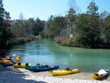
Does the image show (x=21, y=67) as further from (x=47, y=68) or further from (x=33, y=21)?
(x=33, y=21)

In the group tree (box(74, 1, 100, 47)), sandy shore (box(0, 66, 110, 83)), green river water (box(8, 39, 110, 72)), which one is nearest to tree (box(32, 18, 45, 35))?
tree (box(74, 1, 100, 47))

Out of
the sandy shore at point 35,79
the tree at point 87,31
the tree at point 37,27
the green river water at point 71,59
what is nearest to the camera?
the sandy shore at point 35,79

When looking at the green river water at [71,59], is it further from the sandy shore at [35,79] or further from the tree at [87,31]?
the tree at [87,31]

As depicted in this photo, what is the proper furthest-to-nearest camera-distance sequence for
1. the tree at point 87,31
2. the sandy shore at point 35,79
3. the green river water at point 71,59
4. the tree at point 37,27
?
the tree at point 37,27
the tree at point 87,31
the green river water at point 71,59
the sandy shore at point 35,79

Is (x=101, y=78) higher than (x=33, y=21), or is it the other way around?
(x=33, y=21)

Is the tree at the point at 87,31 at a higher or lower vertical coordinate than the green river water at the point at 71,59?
higher

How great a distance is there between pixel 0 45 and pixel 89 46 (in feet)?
73.7

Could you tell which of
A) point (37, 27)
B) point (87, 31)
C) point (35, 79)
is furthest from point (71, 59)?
point (37, 27)

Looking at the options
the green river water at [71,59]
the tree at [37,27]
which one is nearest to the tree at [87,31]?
the green river water at [71,59]

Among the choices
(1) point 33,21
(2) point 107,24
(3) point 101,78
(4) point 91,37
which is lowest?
(3) point 101,78

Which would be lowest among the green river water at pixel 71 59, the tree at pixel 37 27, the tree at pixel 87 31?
the green river water at pixel 71 59

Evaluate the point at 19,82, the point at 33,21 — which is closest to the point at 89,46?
the point at 19,82

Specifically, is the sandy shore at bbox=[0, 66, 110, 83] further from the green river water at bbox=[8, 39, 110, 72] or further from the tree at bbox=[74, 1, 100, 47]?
the tree at bbox=[74, 1, 100, 47]

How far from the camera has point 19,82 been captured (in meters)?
9.21
